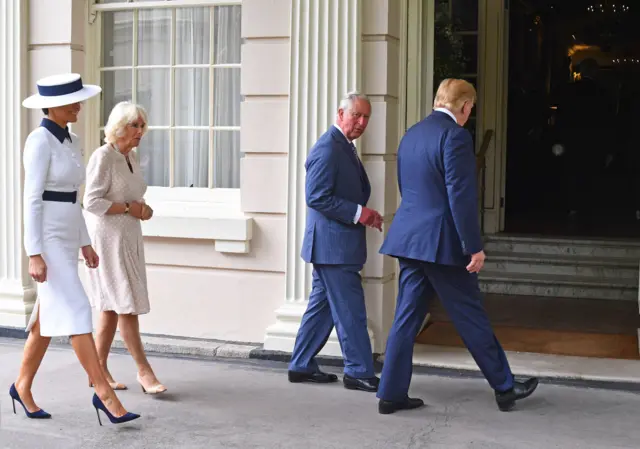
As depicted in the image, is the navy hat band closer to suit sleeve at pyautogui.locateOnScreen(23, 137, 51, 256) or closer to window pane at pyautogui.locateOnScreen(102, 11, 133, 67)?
suit sleeve at pyautogui.locateOnScreen(23, 137, 51, 256)

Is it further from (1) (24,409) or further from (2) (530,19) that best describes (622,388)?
(2) (530,19)

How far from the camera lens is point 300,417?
18.2 ft

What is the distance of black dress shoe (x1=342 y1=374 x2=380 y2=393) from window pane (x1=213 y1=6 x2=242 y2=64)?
2.67 meters

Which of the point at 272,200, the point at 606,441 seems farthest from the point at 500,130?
the point at 606,441

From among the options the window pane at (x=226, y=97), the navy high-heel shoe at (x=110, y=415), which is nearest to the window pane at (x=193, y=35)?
the window pane at (x=226, y=97)

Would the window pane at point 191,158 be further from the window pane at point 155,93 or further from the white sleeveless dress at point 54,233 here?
the white sleeveless dress at point 54,233

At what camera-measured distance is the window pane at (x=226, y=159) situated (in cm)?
759

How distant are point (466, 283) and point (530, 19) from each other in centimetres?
1188

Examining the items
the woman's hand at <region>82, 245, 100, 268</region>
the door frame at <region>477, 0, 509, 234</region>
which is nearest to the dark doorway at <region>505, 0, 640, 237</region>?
the door frame at <region>477, 0, 509, 234</region>

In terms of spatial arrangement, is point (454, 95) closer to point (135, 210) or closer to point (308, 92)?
point (308, 92)

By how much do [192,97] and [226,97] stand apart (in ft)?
0.96

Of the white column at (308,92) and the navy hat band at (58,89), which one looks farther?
the white column at (308,92)

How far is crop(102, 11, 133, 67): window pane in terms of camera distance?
25.8 ft

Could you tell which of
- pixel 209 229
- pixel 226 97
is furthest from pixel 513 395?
pixel 226 97
